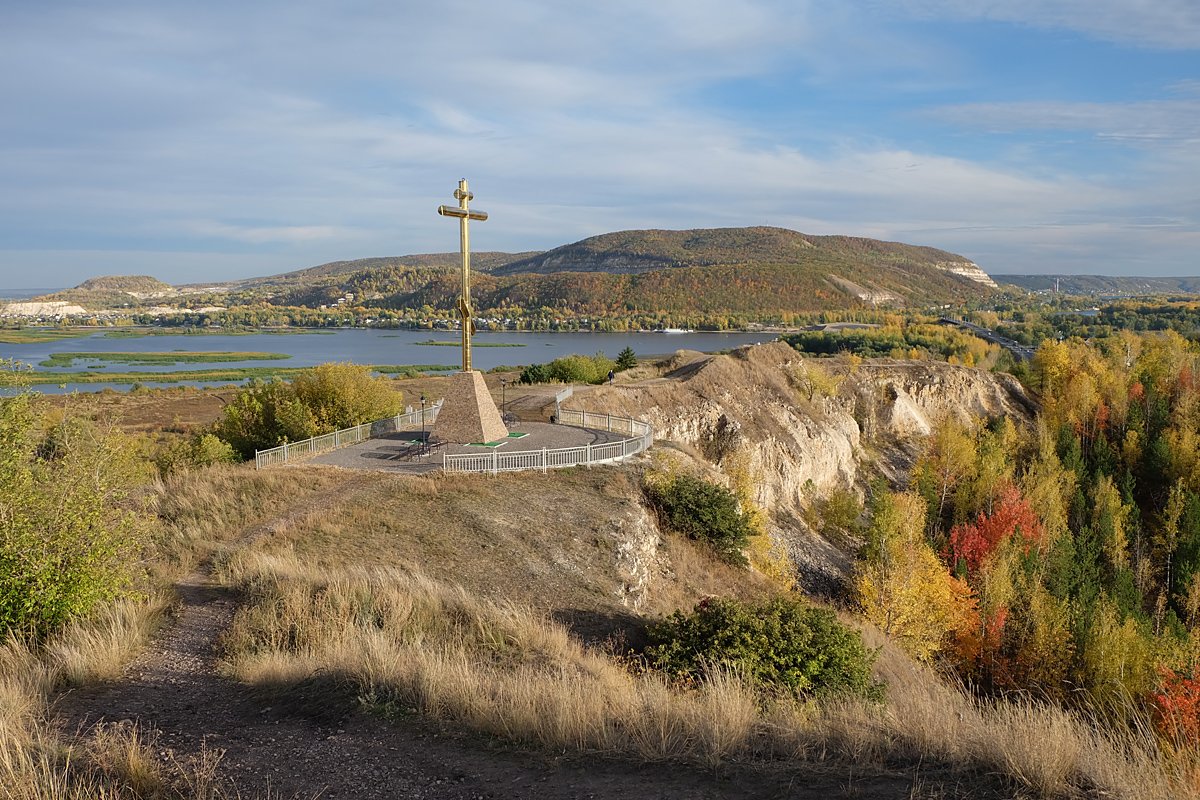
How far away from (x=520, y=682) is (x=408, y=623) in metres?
3.82

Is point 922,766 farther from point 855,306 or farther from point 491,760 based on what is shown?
point 855,306

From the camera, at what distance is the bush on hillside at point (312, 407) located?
31453 mm

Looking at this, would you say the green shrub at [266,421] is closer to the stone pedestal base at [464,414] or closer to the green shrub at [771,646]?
the stone pedestal base at [464,414]

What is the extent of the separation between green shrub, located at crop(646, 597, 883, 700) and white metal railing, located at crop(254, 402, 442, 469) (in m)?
15.4

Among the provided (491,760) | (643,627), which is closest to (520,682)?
(491,760)

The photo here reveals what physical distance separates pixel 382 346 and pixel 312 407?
412 feet

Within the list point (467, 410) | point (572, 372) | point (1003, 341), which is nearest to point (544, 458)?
point (467, 410)

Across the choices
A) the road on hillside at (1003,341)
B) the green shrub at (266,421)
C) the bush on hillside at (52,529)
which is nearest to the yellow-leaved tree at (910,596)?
the green shrub at (266,421)

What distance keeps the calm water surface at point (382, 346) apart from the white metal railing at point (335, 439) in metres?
76.0

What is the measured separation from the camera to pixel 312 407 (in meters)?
32.4

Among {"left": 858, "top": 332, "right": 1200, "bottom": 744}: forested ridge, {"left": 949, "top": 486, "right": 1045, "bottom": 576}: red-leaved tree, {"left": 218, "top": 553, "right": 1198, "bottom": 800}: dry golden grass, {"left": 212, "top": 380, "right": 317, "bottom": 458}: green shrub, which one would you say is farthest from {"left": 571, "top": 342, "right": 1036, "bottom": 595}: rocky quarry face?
{"left": 218, "top": 553, "right": 1198, "bottom": 800}: dry golden grass

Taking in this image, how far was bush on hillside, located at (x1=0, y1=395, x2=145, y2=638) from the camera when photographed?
952 cm

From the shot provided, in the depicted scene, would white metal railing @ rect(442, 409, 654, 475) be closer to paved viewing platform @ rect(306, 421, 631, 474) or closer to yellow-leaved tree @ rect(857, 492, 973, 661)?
paved viewing platform @ rect(306, 421, 631, 474)

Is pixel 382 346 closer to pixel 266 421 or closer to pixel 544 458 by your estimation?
pixel 266 421
